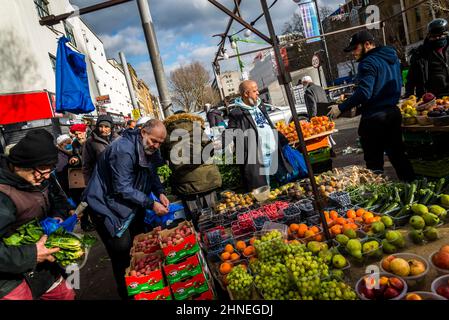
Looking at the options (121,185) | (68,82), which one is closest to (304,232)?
(121,185)

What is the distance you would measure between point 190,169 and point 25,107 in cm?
1120

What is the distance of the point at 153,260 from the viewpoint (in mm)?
2812

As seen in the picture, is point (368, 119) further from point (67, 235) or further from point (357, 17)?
point (357, 17)

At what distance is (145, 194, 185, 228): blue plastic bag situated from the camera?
388 centimetres

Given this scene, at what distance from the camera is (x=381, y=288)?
1804 mm

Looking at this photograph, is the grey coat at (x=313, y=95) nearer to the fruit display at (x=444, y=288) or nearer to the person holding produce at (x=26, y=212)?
the fruit display at (x=444, y=288)

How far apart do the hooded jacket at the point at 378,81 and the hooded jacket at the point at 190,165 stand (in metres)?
1.97

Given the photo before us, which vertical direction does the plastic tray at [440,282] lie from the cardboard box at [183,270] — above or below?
below

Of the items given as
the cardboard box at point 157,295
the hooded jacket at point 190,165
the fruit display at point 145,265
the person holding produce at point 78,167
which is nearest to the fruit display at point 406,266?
the cardboard box at point 157,295

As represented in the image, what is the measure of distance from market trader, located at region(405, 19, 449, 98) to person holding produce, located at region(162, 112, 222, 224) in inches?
150

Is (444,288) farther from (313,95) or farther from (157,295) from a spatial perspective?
(313,95)

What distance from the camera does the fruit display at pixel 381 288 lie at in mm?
1753

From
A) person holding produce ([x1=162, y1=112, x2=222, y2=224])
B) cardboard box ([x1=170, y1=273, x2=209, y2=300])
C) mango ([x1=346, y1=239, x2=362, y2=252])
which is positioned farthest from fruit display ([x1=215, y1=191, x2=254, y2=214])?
mango ([x1=346, y1=239, x2=362, y2=252])
